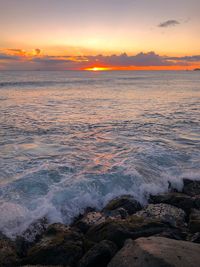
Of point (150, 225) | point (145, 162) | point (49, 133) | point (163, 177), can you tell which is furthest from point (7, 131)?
point (150, 225)

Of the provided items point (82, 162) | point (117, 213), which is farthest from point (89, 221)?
point (82, 162)

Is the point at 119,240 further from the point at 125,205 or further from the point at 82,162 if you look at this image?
the point at 82,162

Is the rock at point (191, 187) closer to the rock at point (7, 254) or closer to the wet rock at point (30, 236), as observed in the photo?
the wet rock at point (30, 236)

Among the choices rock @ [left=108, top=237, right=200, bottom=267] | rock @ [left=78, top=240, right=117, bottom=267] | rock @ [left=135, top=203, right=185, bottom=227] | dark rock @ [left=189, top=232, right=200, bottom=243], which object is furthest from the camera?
rock @ [left=135, top=203, right=185, bottom=227]

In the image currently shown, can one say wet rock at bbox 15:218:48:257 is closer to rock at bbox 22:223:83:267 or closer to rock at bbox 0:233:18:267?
rock at bbox 0:233:18:267

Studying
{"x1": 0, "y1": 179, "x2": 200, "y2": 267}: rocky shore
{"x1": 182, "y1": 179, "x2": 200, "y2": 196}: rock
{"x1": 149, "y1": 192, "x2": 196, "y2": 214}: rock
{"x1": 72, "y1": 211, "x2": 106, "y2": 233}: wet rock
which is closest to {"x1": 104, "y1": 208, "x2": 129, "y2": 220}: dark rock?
{"x1": 0, "y1": 179, "x2": 200, "y2": 267}: rocky shore

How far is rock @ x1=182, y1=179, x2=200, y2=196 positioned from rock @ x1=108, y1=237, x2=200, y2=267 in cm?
Answer: 506

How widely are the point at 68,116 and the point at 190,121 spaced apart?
8.51 meters

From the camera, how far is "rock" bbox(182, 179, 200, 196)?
34.5 feet

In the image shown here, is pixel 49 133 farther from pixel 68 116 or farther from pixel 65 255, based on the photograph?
pixel 65 255

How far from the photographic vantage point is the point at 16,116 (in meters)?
22.6

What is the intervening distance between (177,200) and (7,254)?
495 centimetres

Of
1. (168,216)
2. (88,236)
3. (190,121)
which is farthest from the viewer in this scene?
(190,121)

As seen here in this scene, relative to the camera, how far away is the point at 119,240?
6430 mm
